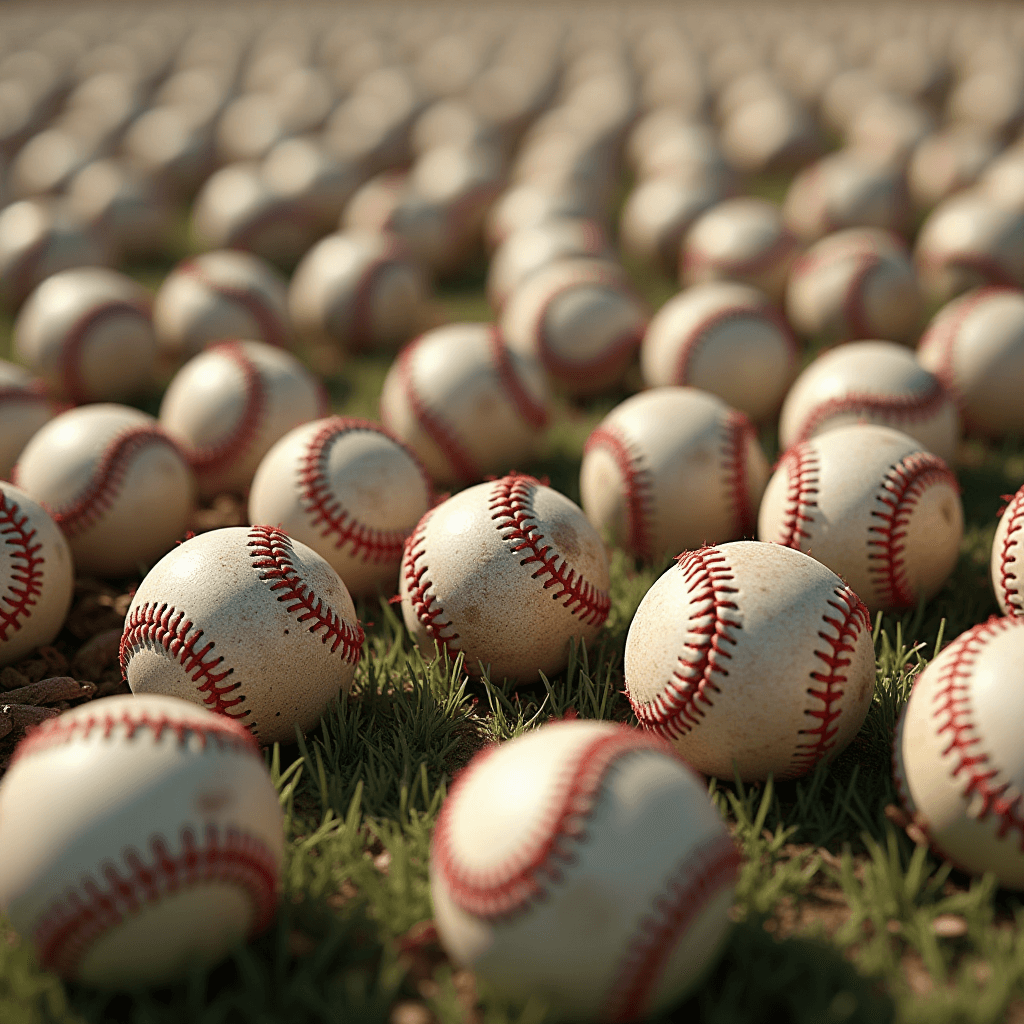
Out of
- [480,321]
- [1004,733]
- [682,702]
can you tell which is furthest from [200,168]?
[1004,733]

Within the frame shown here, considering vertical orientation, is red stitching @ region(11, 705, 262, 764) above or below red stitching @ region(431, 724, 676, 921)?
above

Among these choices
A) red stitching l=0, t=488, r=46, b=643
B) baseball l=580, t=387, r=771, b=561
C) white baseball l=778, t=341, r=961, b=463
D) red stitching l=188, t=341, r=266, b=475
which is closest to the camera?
red stitching l=0, t=488, r=46, b=643

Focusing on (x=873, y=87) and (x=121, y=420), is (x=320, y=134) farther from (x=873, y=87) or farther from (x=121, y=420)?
(x=121, y=420)

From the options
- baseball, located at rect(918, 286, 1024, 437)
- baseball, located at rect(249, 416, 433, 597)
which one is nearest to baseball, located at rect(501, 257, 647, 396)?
baseball, located at rect(918, 286, 1024, 437)

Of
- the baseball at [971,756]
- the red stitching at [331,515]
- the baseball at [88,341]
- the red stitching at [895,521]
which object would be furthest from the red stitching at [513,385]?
the baseball at [971,756]

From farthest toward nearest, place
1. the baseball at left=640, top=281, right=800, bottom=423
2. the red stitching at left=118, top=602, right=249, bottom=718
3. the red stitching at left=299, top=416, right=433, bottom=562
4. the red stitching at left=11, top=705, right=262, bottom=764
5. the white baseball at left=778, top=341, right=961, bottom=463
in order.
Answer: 1. the baseball at left=640, top=281, right=800, bottom=423
2. the white baseball at left=778, top=341, right=961, bottom=463
3. the red stitching at left=299, top=416, right=433, bottom=562
4. the red stitching at left=118, top=602, right=249, bottom=718
5. the red stitching at left=11, top=705, right=262, bottom=764

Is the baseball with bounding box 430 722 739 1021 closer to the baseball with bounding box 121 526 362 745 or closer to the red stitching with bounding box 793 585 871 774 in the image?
the red stitching with bounding box 793 585 871 774

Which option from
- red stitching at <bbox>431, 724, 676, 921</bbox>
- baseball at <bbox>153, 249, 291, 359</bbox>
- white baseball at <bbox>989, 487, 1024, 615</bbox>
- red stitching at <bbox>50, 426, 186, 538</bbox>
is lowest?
white baseball at <bbox>989, 487, 1024, 615</bbox>

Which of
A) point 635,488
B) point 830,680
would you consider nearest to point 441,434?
point 635,488
